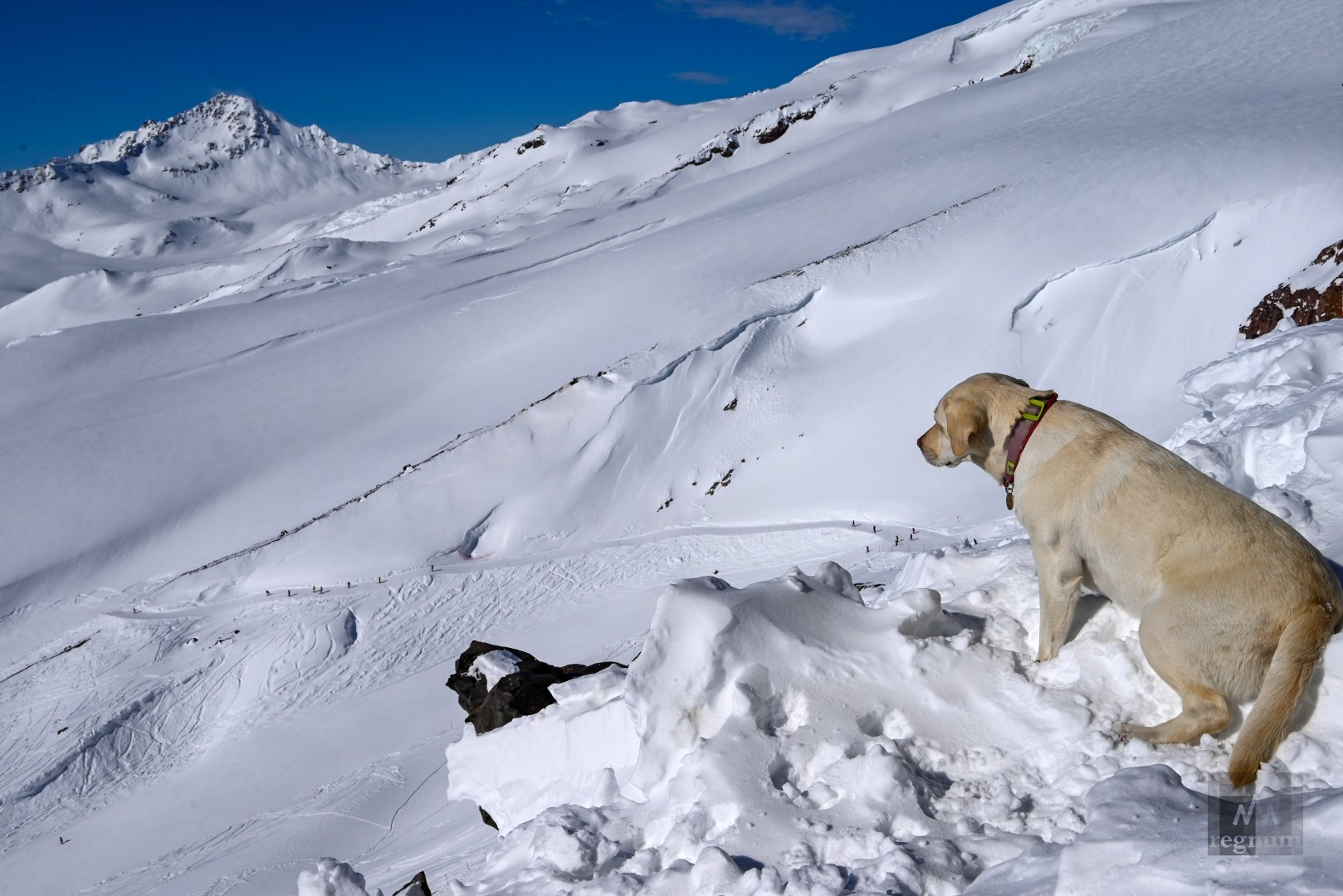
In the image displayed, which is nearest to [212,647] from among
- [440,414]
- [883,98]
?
[440,414]

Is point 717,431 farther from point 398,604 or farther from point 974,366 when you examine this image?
point 398,604

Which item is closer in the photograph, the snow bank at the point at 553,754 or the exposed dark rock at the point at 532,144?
the snow bank at the point at 553,754

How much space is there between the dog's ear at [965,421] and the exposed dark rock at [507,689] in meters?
2.42

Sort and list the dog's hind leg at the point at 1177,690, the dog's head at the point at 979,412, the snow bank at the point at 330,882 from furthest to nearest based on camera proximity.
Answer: the dog's head at the point at 979,412
the snow bank at the point at 330,882
the dog's hind leg at the point at 1177,690

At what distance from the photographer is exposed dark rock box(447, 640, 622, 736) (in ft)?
19.0

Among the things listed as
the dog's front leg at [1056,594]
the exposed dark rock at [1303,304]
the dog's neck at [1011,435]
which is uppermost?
the dog's neck at [1011,435]

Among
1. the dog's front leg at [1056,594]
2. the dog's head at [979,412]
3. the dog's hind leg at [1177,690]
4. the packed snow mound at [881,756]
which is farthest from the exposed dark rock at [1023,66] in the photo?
the dog's hind leg at [1177,690]

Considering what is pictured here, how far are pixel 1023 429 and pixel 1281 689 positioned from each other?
1413 millimetres

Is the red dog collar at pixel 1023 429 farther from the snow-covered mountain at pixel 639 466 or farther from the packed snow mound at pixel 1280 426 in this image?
the packed snow mound at pixel 1280 426

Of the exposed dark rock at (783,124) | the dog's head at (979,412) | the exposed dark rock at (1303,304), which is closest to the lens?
the dog's head at (979,412)

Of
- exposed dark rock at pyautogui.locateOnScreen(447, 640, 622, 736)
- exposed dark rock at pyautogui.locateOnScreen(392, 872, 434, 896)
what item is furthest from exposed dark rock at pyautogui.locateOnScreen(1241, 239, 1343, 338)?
exposed dark rock at pyautogui.locateOnScreen(392, 872, 434, 896)

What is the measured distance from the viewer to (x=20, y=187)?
132 m

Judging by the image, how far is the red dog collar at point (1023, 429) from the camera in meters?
3.90

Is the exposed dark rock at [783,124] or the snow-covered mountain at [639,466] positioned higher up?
the exposed dark rock at [783,124]
